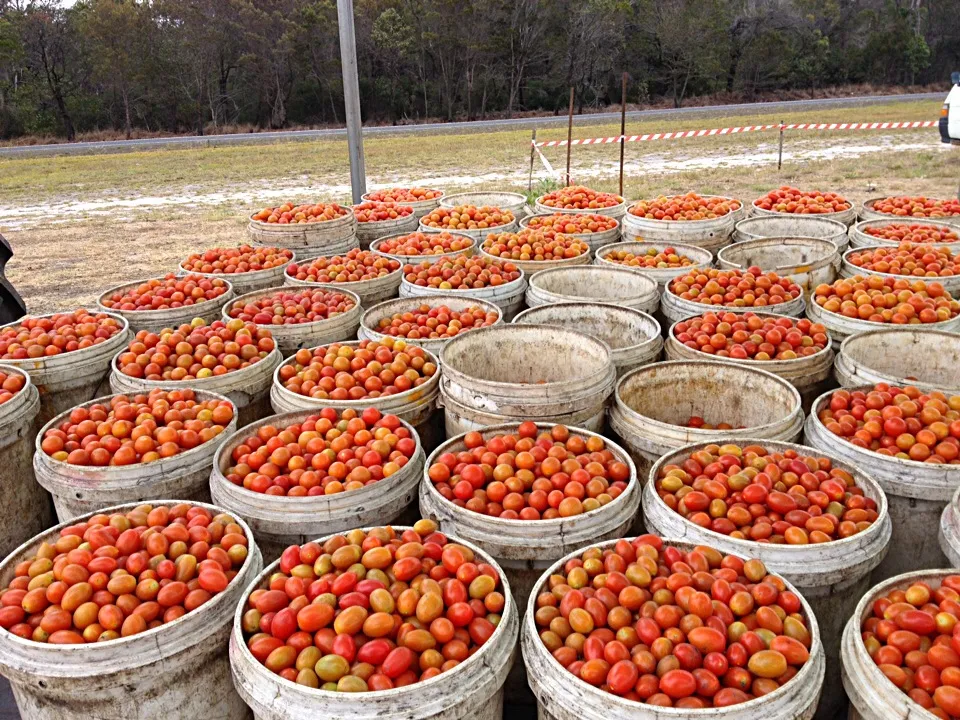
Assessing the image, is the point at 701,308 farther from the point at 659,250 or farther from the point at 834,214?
the point at 834,214

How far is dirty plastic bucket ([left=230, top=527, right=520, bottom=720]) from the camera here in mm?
2738

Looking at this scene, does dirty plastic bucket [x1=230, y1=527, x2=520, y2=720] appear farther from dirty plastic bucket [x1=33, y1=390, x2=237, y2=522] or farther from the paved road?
the paved road

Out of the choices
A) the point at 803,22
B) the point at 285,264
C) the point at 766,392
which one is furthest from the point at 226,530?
the point at 803,22

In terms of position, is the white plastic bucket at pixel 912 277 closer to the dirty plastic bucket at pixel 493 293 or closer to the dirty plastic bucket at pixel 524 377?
the dirty plastic bucket at pixel 524 377

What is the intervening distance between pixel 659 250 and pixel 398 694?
600 centimetres

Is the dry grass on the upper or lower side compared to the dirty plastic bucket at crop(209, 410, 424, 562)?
upper

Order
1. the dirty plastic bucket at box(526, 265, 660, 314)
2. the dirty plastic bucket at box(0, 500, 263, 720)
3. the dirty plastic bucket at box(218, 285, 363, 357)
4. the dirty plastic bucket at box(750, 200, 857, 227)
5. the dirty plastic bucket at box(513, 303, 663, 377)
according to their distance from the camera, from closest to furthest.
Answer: the dirty plastic bucket at box(0, 500, 263, 720) → the dirty plastic bucket at box(513, 303, 663, 377) → the dirty plastic bucket at box(218, 285, 363, 357) → the dirty plastic bucket at box(526, 265, 660, 314) → the dirty plastic bucket at box(750, 200, 857, 227)

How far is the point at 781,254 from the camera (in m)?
8.03

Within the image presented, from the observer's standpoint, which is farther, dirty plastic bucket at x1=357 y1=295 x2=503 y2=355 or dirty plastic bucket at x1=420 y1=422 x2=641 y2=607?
dirty plastic bucket at x1=357 y1=295 x2=503 y2=355

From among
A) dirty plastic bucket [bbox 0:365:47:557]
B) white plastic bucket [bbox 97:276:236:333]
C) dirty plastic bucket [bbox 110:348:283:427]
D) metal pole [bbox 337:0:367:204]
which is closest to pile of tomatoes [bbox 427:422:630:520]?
dirty plastic bucket [bbox 110:348:283:427]

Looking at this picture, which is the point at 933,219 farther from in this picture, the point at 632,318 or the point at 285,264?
the point at 285,264

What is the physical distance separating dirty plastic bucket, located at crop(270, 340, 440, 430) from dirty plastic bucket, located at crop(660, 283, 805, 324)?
229 cm

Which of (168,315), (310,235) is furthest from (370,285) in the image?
(168,315)

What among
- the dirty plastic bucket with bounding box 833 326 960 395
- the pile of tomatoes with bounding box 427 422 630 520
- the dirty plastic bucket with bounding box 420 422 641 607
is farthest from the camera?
the dirty plastic bucket with bounding box 833 326 960 395
